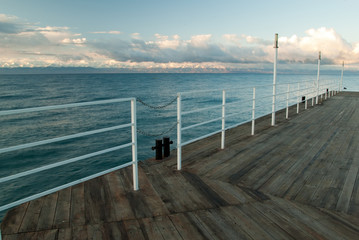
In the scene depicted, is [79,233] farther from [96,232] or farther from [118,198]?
[118,198]

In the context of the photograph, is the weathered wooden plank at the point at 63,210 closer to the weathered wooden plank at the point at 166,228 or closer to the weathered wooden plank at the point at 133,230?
the weathered wooden plank at the point at 133,230

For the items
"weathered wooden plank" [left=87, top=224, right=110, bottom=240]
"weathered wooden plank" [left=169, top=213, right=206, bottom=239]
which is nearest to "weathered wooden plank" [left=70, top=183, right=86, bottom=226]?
"weathered wooden plank" [left=87, top=224, right=110, bottom=240]

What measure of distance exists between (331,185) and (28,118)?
2188cm

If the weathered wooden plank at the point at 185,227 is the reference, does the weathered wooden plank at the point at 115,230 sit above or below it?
above

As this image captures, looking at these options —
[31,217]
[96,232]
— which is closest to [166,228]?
[96,232]

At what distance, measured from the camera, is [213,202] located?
3088mm

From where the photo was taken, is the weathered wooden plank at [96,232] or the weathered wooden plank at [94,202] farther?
the weathered wooden plank at [94,202]

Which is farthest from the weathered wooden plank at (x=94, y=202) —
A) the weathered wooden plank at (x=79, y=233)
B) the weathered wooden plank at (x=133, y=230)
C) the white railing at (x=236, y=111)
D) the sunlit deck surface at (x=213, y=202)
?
the white railing at (x=236, y=111)

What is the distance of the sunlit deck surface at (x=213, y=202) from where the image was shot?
98.8 inches

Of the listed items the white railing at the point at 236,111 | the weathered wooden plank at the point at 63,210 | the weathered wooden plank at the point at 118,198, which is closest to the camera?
the weathered wooden plank at the point at 63,210

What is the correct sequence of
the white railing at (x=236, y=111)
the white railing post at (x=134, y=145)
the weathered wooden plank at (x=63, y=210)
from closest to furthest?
the weathered wooden plank at (x=63, y=210)
the white railing post at (x=134, y=145)
the white railing at (x=236, y=111)

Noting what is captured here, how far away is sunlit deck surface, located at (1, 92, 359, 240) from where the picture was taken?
8.23 ft

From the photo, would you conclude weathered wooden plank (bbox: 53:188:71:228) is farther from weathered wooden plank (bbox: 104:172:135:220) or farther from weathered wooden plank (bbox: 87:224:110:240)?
weathered wooden plank (bbox: 104:172:135:220)

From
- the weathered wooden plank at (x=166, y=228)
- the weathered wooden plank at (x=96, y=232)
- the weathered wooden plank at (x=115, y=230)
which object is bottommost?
the weathered wooden plank at (x=166, y=228)
